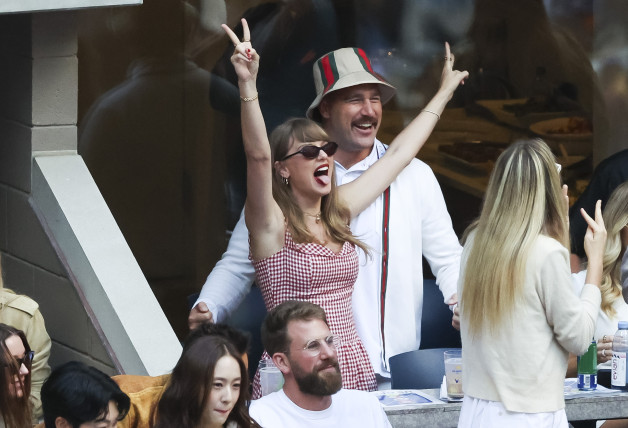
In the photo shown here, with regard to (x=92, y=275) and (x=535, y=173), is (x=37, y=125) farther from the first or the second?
(x=535, y=173)

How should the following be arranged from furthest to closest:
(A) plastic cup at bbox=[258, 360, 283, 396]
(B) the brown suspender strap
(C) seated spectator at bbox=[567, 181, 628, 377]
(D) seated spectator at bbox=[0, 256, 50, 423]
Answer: (C) seated spectator at bbox=[567, 181, 628, 377]
(B) the brown suspender strap
(D) seated spectator at bbox=[0, 256, 50, 423]
(A) plastic cup at bbox=[258, 360, 283, 396]

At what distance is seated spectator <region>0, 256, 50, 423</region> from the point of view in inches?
211

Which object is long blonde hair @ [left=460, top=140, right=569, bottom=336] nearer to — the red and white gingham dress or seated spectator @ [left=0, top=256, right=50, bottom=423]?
the red and white gingham dress

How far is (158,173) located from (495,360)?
4.06 m

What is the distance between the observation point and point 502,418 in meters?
4.35

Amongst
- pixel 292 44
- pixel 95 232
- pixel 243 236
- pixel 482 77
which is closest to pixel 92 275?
pixel 95 232

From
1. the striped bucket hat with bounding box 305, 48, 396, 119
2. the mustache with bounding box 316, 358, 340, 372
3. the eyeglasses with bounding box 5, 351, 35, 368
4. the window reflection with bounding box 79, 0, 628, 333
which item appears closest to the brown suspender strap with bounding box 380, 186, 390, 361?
the striped bucket hat with bounding box 305, 48, 396, 119

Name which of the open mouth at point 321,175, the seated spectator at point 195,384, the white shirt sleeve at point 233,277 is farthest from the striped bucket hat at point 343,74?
the seated spectator at point 195,384

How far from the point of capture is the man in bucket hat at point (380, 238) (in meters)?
5.52

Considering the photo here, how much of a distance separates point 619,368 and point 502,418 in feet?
3.10

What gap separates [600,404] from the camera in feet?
16.3

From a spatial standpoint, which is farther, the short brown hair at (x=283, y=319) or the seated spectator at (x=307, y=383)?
the short brown hair at (x=283, y=319)

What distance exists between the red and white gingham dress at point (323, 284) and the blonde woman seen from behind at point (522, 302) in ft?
2.53

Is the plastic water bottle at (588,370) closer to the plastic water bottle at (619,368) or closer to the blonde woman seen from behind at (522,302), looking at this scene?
the plastic water bottle at (619,368)
